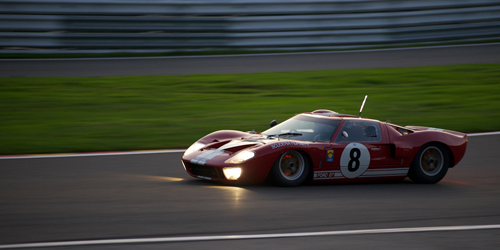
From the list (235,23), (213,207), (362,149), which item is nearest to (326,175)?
(362,149)

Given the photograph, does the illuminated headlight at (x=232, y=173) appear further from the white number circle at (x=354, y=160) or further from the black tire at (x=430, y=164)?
the black tire at (x=430, y=164)

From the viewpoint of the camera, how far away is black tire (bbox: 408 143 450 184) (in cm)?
770

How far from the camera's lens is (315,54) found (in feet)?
65.0

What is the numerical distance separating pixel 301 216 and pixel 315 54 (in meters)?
14.5

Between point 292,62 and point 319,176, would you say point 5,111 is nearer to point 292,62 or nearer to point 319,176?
point 319,176

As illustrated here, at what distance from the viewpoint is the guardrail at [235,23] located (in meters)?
17.8

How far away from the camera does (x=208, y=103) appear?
1382 centimetres

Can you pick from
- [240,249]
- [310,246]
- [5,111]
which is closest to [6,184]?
[240,249]

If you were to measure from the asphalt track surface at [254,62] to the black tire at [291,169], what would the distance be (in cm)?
1027

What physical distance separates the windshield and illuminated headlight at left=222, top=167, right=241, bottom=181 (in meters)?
0.95

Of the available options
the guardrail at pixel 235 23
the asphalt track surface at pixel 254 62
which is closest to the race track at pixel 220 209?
the asphalt track surface at pixel 254 62

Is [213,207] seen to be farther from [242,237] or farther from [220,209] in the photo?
[242,237]

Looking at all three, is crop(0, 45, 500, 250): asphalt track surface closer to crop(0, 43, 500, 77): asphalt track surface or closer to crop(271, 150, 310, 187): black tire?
crop(271, 150, 310, 187): black tire

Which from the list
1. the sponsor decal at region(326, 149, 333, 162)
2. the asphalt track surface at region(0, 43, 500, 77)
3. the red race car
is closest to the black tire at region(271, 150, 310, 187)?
the red race car
